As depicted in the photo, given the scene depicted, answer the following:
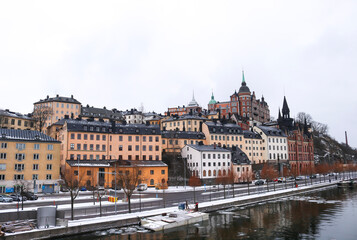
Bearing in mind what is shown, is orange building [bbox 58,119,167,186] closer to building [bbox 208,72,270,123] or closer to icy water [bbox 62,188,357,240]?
icy water [bbox 62,188,357,240]

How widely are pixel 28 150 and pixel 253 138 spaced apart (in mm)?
77744

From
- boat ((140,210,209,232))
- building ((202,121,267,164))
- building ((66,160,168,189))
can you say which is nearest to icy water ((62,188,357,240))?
boat ((140,210,209,232))

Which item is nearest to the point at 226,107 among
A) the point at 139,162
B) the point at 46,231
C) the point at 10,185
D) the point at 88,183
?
the point at 139,162

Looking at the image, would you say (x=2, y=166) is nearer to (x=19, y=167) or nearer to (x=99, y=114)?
(x=19, y=167)

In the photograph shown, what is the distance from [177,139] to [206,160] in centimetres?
1548

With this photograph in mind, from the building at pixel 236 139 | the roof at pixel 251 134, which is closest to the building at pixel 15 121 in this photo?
the building at pixel 236 139

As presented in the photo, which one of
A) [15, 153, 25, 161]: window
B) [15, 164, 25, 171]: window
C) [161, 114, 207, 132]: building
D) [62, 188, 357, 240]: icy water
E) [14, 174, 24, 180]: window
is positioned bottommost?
[62, 188, 357, 240]: icy water

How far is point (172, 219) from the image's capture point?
37.1 meters

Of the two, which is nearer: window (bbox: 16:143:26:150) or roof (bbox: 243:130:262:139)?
window (bbox: 16:143:26:150)

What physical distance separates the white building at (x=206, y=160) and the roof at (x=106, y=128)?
1157 centimetres

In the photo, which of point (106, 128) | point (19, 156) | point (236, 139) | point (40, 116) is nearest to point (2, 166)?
point (19, 156)

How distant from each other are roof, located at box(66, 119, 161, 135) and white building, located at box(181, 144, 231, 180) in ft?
38.0

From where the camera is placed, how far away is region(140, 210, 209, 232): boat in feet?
114

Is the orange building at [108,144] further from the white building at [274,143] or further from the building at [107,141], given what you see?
the white building at [274,143]
